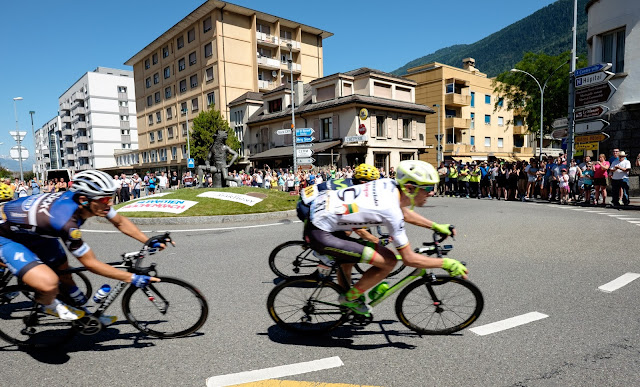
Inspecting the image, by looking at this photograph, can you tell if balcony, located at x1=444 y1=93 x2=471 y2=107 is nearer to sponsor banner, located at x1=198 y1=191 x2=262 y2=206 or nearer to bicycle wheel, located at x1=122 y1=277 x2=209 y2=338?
sponsor banner, located at x1=198 y1=191 x2=262 y2=206

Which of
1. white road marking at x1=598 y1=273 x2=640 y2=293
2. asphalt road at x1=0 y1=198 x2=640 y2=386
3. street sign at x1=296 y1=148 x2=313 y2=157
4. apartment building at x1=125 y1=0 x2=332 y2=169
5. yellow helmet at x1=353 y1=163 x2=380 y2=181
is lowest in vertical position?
white road marking at x1=598 y1=273 x2=640 y2=293

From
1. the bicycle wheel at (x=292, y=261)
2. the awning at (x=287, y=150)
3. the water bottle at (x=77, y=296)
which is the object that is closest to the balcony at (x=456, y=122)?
the awning at (x=287, y=150)

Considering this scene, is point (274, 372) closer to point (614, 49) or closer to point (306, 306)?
point (306, 306)

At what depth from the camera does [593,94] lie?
1402 centimetres

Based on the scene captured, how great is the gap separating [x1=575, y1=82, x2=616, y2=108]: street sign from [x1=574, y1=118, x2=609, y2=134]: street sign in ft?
2.48

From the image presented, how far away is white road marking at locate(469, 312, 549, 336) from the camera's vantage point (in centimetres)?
356

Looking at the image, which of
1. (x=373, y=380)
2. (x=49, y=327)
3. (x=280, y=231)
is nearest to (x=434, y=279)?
(x=373, y=380)

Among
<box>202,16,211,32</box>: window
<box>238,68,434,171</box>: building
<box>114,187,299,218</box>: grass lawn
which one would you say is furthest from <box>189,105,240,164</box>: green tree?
<box>114,187,299,218</box>: grass lawn

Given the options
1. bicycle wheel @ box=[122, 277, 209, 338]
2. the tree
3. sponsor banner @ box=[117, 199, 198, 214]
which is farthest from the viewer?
the tree

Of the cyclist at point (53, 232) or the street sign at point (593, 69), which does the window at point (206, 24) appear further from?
the cyclist at point (53, 232)

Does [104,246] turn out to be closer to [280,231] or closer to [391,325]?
[280,231]

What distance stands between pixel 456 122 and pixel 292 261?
4466 cm

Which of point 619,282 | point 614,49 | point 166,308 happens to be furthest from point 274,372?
point 614,49

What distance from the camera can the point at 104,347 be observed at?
132 inches
